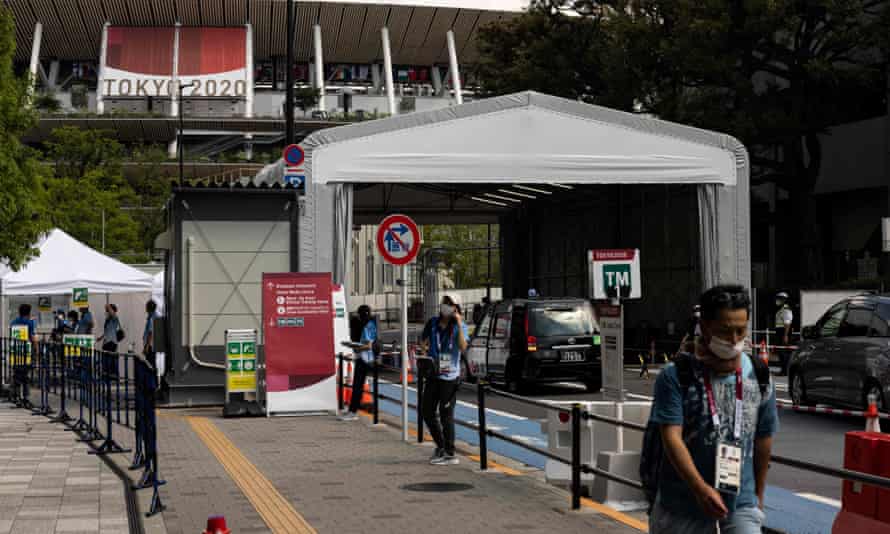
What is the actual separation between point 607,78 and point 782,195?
30.5ft

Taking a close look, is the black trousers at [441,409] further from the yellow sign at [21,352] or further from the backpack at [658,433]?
the yellow sign at [21,352]

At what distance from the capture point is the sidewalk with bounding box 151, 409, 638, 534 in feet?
34.4

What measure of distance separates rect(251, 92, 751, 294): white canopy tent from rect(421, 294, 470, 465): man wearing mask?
11393 mm

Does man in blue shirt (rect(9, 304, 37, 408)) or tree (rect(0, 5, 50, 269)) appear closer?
man in blue shirt (rect(9, 304, 37, 408))

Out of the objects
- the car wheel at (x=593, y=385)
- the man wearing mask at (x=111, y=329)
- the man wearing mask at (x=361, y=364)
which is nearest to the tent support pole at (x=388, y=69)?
the man wearing mask at (x=111, y=329)

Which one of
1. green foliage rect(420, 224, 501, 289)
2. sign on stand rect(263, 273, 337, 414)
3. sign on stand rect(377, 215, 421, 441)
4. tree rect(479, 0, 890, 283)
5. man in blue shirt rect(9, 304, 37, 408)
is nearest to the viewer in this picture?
sign on stand rect(377, 215, 421, 441)

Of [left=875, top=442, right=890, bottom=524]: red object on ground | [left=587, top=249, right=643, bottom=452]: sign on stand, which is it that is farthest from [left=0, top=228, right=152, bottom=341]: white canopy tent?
[left=875, top=442, right=890, bottom=524]: red object on ground

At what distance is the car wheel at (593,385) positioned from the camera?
83.6 ft

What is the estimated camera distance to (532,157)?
27719mm

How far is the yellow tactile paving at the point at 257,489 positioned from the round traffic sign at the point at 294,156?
26.6ft

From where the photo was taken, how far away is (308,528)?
33.9 feet

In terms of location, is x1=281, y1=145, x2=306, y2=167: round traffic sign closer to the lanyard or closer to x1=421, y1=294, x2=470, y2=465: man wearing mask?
x1=421, y1=294, x2=470, y2=465: man wearing mask

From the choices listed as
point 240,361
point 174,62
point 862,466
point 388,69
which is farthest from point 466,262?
point 862,466

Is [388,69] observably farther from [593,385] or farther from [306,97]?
[593,385]
